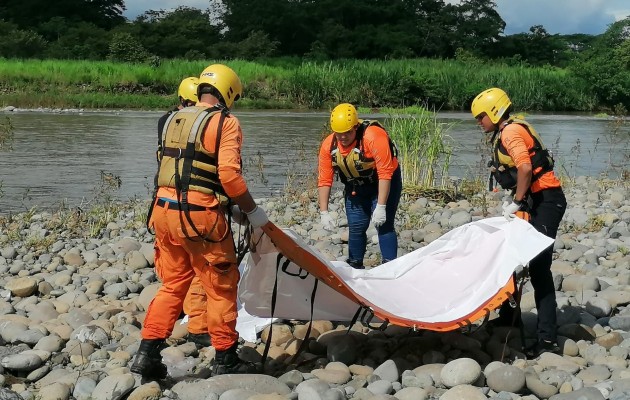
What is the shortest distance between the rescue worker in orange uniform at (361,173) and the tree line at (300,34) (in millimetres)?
36599

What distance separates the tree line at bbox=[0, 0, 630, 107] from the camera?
4588 cm

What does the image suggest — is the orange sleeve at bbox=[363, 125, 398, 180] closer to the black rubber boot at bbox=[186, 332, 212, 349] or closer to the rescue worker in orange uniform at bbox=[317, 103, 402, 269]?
the rescue worker in orange uniform at bbox=[317, 103, 402, 269]

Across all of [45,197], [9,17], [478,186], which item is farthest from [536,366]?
[9,17]

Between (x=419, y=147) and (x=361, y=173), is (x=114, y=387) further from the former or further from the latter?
(x=419, y=147)

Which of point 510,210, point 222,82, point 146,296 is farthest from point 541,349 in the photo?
point 146,296

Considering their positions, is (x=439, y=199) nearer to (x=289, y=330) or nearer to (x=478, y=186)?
(x=478, y=186)

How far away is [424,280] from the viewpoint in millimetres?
5418

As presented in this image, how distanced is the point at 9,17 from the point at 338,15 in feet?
78.8

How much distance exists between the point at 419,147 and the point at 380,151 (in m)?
4.99

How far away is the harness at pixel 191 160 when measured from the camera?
14.1ft

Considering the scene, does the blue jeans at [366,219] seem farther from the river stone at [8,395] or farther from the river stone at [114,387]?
the river stone at [8,395]

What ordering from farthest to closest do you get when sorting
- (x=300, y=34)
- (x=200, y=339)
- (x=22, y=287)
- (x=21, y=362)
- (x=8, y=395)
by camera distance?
1. (x=300, y=34)
2. (x=22, y=287)
3. (x=200, y=339)
4. (x=21, y=362)
5. (x=8, y=395)

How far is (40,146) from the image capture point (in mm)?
17703

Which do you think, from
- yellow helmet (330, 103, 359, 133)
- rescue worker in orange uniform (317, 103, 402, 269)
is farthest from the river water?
yellow helmet (330, 103, 359, 133)
